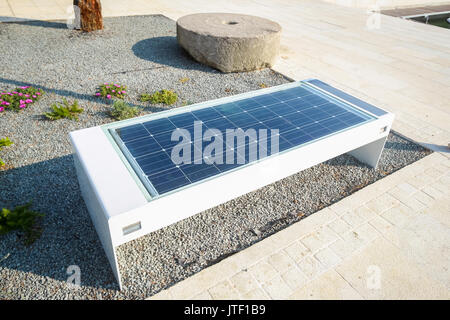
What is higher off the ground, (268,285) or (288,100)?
(288,100)

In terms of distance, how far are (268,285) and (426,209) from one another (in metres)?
3.19

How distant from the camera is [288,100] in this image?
5.80 metres

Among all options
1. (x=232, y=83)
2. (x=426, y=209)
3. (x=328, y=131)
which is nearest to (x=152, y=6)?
(x=232, y=83)

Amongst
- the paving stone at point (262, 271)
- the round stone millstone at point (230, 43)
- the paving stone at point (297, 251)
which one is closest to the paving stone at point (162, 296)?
the paving stone at point (262, 271)

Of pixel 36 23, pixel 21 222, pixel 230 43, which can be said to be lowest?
pixel 21 222

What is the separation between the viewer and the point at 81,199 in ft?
16.4

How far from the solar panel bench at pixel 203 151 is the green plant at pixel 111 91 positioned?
3.33 meters

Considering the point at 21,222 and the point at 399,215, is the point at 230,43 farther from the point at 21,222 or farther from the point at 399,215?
the point at 21,222

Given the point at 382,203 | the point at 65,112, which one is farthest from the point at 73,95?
the point at 382,203

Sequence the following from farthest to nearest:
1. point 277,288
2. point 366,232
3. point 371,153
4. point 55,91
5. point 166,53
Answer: point 166,53 → point 55,91 → point 371,153 → point 366,232 → point 277,288

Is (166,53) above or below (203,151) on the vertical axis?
below

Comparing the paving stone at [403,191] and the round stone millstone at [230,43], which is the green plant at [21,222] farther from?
the round stone millstone at [230,43]

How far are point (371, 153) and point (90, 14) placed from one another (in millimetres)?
10683
